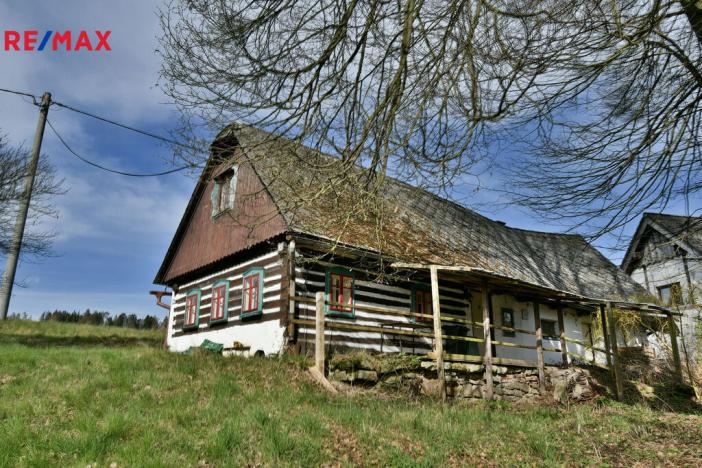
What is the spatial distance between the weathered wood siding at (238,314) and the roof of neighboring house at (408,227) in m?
1.62

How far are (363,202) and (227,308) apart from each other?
903 centimetres

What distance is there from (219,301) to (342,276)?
4.25 meters

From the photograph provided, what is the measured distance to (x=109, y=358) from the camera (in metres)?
10.4

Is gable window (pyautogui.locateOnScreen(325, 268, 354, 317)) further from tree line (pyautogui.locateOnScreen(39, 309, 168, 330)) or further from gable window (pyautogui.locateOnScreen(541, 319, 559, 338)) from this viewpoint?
tree line (pyautogui.locateOnScreen(39, 309, 168, 330))

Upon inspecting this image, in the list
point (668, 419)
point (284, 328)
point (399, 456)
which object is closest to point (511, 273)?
point (668, 419)

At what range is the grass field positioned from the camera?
575cm

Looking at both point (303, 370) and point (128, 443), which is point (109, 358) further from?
point (128, 443)

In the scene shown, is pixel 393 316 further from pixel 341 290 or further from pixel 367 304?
pixel 341 290

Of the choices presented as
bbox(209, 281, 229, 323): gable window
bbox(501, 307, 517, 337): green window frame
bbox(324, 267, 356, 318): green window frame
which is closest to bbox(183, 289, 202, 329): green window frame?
bbox(209, 281, 229, 323): gable window

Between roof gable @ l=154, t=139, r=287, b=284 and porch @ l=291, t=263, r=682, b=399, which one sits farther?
roof gable @ l=154, t=139, r=287, b=284

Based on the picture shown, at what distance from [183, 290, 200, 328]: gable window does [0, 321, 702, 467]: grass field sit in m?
6.14

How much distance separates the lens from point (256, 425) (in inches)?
255

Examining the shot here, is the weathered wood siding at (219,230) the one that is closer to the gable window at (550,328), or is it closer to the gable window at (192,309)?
the gable window at (192,309)

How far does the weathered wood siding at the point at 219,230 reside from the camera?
13.6 metres
